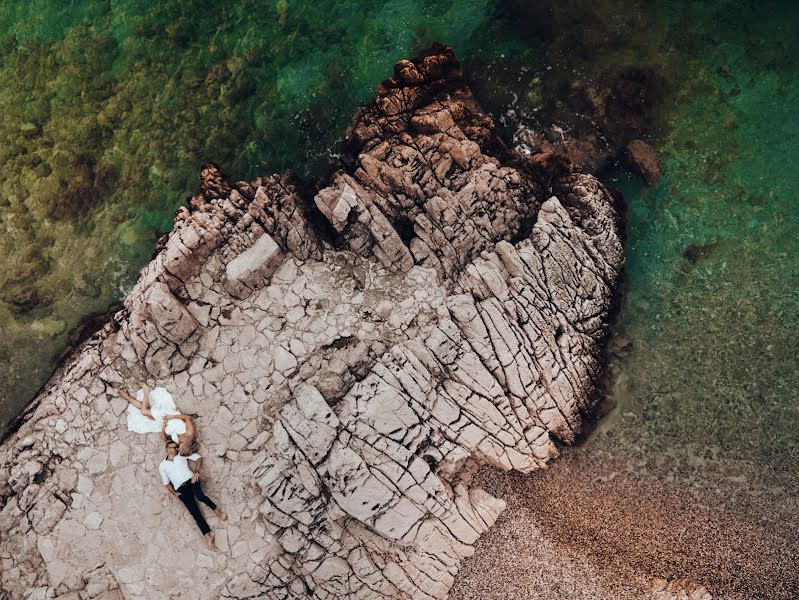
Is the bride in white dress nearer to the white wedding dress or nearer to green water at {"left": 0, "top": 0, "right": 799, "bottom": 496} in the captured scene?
the white wedding dress

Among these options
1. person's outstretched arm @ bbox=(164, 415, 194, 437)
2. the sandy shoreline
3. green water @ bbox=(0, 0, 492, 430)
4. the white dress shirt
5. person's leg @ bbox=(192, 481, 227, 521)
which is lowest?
the sandy shoreline

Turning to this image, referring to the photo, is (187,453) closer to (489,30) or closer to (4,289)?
(4,289)

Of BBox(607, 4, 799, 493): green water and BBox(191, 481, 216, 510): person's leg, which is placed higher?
BBox(191, 481, 216, 510): person's leg

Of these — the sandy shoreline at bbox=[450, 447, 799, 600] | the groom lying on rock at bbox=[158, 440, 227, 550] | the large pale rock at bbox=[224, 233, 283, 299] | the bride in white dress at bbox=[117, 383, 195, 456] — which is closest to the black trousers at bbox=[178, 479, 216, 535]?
the groom lying on rock at bbox=[158, 440, 227, 550]

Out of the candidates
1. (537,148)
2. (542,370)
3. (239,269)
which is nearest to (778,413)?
(542,370)

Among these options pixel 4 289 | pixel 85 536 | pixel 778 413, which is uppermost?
pixel 4 289

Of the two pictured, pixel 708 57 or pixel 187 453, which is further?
pixel 708 57

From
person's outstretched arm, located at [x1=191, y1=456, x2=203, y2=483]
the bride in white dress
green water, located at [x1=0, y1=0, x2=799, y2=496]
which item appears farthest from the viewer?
green water, located at [x1=0, y1=0, x2=799, y2=496]
